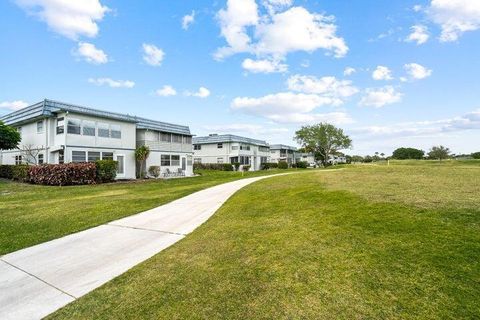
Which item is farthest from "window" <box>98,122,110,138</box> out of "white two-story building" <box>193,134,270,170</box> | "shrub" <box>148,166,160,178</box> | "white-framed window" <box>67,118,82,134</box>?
"white two-story building" <box>193,134,270,170</box>

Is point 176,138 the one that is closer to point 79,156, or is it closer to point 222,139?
point 79,156

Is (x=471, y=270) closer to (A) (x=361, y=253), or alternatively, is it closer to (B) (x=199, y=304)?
(A) (x=361, y=253)

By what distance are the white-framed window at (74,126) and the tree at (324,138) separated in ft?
156

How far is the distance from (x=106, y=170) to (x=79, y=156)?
278 cm

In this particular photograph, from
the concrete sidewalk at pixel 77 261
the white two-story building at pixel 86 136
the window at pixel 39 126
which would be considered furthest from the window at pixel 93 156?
the concrete sidewalk at pixel 77 261

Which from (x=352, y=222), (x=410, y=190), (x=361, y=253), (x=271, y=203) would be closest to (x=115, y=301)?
(x=361, y=253)

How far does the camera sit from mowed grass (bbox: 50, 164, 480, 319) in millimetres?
3152

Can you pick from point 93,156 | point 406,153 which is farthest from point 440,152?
point 93,156

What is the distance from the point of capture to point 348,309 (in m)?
3.08

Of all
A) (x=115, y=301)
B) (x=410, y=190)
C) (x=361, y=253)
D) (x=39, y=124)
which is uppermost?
(x=39, y=124)

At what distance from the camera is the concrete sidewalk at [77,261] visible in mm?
3844

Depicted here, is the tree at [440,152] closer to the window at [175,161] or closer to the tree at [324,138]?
the tree at [324,138]

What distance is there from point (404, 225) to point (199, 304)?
392 centimetres

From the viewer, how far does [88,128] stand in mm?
22719
